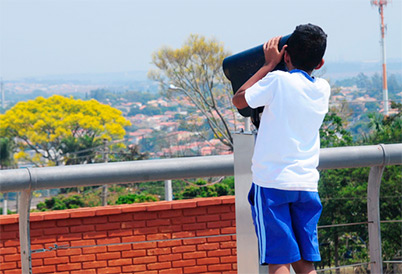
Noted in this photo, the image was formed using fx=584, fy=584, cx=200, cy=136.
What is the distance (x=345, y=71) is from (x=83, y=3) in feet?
180

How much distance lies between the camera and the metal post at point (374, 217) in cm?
282

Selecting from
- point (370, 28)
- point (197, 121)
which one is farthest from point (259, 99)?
point (370, 28)

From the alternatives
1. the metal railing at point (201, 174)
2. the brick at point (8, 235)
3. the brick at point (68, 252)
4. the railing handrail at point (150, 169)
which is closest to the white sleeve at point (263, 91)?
the metal railing at point (201, 174)

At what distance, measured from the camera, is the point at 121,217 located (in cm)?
350

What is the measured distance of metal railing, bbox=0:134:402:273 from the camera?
91.1 inches

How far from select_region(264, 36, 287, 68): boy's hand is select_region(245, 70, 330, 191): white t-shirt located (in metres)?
0.09

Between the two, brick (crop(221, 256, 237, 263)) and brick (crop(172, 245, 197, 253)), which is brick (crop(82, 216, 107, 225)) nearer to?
brick (crop(172, 245, 197, 253))

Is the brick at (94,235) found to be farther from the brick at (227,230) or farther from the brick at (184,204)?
the brick at (227,230)

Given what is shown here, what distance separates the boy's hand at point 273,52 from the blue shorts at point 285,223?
451 millimetres

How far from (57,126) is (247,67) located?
1839 inches

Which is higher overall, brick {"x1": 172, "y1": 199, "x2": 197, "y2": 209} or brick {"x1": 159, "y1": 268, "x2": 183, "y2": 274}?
brick {"x1": 172, "y1": 199, "x2": 197, "y2": 209}

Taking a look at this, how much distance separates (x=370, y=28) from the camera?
6781 centimetres

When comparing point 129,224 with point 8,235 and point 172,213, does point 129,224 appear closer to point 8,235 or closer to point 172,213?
point 172,213

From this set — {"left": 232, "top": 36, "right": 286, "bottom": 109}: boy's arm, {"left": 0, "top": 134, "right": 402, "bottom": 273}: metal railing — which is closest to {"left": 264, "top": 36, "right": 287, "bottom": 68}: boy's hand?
{"left": 232, "top": 36, "right": 286, "bottom": 109}: boy's arm
